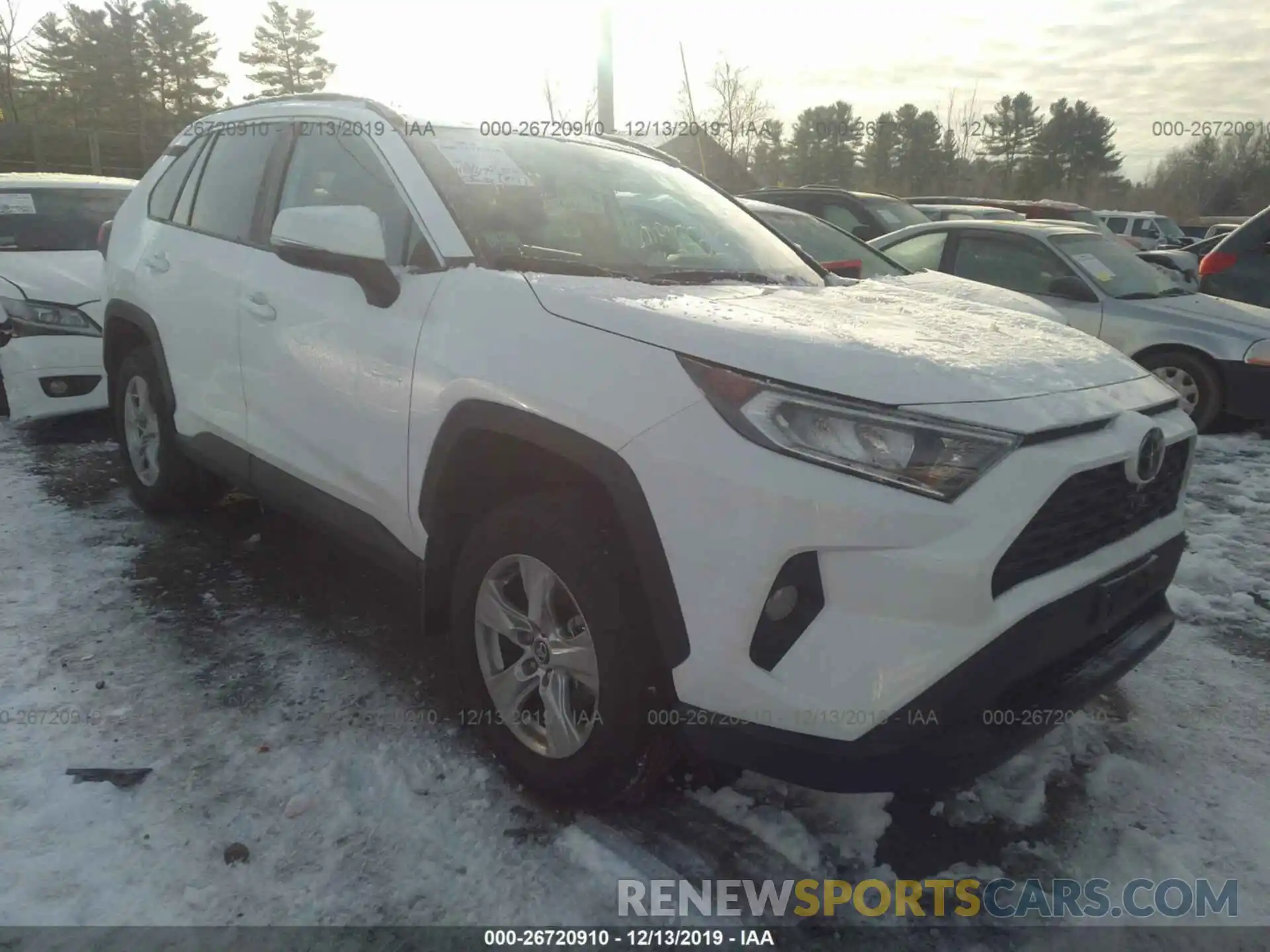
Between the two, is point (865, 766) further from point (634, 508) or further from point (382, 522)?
point (382, 522)

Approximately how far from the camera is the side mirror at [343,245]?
2531mm

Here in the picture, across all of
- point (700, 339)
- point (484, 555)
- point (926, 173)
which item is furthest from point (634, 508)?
point (926, 173)

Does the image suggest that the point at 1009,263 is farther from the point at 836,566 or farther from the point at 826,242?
the point at 836,566

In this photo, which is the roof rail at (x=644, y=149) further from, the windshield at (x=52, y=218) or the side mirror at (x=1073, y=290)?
the windshield at (x=52, y=218)

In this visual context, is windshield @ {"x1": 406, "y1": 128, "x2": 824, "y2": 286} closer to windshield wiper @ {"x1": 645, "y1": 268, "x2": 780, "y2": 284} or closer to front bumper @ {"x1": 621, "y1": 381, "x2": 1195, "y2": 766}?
windshield wiper @ {"x1": 645, "y1": 268, "x2": 780, "y2": 284}

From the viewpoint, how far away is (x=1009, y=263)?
7215mm

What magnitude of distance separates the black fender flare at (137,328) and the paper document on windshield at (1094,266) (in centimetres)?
631

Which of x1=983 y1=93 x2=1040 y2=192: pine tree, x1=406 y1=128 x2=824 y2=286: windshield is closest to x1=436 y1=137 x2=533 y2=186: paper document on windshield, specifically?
x1=406 y1=128 x2=824 y2=286: windshield

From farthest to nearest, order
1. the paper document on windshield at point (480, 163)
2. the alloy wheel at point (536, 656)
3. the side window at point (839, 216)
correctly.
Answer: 1. the side window at point (839, 216)
2. the paper document on windshield at point (480, 163)
3. the alloy wheel at point (536, 656)

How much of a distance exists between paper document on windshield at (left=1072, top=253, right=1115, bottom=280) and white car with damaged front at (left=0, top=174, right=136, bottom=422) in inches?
264

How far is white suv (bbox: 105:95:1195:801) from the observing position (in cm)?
180

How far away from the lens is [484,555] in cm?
238

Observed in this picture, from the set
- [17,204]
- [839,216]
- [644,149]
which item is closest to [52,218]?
[17,204]

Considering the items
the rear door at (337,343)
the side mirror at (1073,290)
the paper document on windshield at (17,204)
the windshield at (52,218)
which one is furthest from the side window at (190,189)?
the side mirror at (1073,290)
